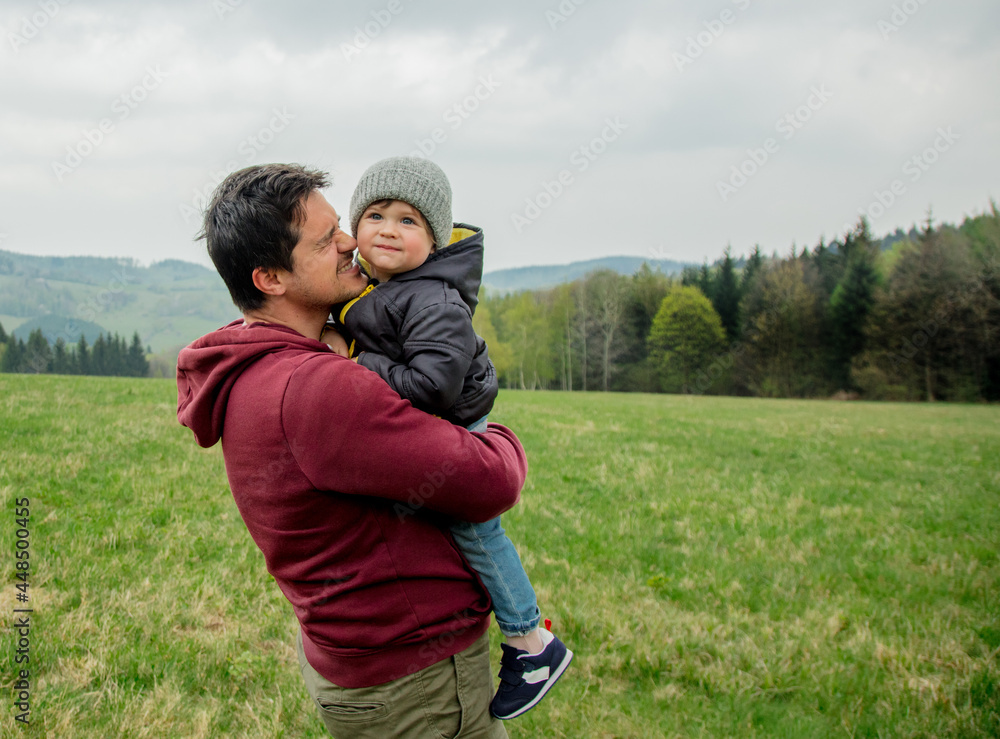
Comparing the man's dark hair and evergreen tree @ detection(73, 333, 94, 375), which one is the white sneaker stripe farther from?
evergreen tree @ detection(73, 333, 94, 375)

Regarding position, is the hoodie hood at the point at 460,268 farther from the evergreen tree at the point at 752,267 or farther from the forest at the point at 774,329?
the evergreen tree at the point at 752,267

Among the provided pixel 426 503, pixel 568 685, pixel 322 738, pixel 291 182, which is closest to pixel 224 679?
pixel 322 738

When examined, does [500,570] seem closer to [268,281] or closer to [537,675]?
[537,675]

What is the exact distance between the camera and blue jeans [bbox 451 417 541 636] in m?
2.14

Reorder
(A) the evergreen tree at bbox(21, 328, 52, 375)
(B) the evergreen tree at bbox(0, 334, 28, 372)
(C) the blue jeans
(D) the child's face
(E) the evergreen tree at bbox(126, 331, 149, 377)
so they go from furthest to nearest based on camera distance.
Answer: (E) the evergreen tree at bbox(126, 331, 149, 377) → (B) the evergreen tree at bbox(0, 334, 28, 372) → (A) the evergreen tree at bbox(21, 328, 52, 375) → (D) the child's face → (C) the blue jeans

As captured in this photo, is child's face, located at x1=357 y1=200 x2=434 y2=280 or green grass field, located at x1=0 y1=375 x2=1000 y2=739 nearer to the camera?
child's face, located at x1=357 y1=200 x2=434 y2=280

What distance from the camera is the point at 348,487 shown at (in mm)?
1689

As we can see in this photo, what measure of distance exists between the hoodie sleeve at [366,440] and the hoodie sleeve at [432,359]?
0.21 m

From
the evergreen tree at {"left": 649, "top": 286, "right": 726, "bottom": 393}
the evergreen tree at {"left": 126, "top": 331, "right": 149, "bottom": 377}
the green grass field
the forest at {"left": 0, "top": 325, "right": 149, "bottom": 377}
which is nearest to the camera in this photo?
the green grass field

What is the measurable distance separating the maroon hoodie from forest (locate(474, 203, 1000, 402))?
51.7 meters

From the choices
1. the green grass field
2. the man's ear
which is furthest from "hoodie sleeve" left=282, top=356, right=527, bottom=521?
the green grass field

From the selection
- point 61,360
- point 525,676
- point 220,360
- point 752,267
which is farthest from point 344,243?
point 61,360

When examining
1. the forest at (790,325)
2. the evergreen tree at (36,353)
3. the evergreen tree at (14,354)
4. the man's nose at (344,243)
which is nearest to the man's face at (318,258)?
the man's nose at (344,243)

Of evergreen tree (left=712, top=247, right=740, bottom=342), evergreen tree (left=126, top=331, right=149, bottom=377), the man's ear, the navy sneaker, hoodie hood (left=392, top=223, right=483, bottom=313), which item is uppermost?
evergreen tree (left=712, top=247, right=740, bottom=342)
